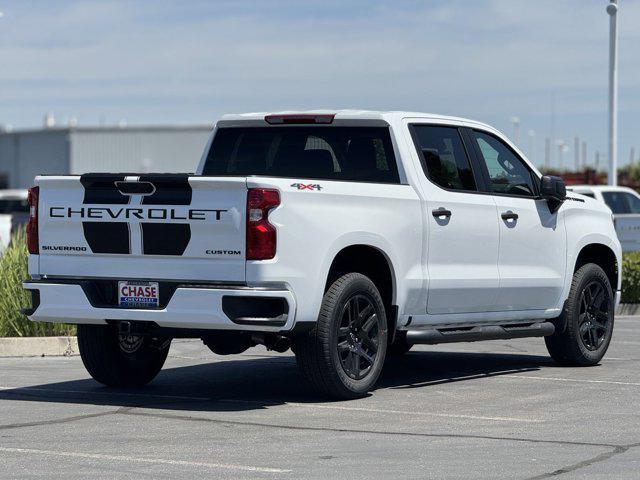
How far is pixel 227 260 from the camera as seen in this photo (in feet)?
31.9

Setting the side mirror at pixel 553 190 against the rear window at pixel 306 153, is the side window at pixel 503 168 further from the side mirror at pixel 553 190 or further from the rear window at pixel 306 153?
the rear window at pixel 306 153

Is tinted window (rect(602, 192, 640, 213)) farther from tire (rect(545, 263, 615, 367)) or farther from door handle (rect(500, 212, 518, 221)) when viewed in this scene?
door handle (rect(500, 212, 518, 221))

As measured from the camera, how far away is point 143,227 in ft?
33.0

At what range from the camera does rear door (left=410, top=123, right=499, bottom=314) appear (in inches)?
438

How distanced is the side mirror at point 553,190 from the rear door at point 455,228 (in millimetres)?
667

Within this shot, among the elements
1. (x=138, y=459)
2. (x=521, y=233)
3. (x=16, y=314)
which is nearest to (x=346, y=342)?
(x=521, y=233)

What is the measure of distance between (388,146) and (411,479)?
14.1 ft

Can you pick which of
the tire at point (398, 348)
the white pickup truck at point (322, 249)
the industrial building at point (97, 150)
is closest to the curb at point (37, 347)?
the white pickup truck at point (322, 249)

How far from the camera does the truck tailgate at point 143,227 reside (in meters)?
9.69

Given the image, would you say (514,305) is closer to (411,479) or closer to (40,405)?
(40,405)

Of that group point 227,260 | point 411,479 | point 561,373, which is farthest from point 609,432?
point 561,373

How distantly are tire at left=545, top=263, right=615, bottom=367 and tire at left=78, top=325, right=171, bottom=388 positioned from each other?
11.7ft

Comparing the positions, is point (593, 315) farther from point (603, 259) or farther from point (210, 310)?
point (210, 310)

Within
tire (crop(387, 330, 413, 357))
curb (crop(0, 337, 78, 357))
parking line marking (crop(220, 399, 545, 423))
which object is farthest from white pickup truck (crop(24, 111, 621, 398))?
curb (crop(0, 337, 78, 357))
